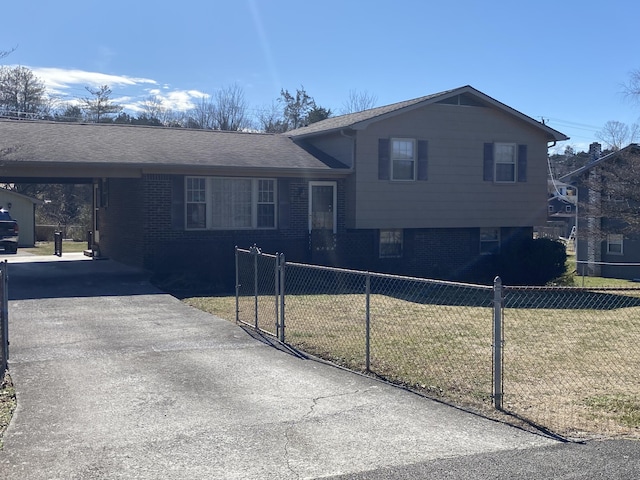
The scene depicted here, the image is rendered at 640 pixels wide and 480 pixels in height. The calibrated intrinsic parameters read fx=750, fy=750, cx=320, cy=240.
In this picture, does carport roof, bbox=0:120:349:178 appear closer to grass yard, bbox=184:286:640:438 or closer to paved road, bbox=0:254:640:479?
grass yard, bbox=184:286:640:438

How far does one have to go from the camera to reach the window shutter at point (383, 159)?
21328 mm

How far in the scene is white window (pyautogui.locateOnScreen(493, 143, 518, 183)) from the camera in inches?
917

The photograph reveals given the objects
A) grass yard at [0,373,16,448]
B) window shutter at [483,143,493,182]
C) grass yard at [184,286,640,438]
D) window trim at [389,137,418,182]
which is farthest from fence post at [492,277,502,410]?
Answer: window shutter at [483,143,493,182]

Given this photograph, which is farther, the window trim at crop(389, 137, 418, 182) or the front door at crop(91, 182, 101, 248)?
the front door at crop(91, 182, 101, 248)

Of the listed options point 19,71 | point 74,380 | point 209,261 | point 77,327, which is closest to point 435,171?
point 209,261

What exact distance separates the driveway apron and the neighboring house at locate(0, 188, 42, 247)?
2677 cm

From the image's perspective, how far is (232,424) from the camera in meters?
6.53

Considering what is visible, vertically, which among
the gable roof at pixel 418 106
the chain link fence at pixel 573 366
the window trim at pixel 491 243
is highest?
the gable roof at pixel 418 106

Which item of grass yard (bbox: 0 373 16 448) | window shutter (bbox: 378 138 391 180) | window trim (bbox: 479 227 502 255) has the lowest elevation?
grass yard (bbox: 0 373 16 448)

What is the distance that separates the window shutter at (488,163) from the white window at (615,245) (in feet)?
44.6

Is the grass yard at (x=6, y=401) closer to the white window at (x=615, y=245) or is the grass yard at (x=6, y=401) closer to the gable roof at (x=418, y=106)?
the gable roof at (x=418, y=106)

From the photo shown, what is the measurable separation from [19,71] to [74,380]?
147 feet

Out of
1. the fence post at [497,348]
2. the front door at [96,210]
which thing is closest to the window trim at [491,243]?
the front door at [96,210]

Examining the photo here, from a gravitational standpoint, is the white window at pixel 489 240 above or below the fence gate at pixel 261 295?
above
